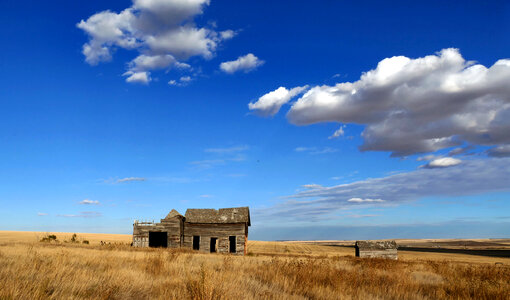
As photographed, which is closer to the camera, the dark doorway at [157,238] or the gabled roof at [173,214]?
the gabled roof at [173,214]

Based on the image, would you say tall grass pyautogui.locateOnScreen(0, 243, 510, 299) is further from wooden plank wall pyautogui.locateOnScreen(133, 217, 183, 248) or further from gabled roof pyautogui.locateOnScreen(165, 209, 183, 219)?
gabled roof pyautogui.locateOnScreen(165, 209, 183, 219)

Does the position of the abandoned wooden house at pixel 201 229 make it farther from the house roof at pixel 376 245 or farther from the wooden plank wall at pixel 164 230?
the house roof at pixel 376 245

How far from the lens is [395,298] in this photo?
7.52 m

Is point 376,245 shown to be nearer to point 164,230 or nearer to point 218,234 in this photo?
point 218,234

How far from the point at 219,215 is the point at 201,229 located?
236cm

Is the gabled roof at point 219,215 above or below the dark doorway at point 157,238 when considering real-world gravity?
above

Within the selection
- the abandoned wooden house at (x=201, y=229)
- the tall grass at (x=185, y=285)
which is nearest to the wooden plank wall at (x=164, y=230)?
the abandoned wooden house at (x=201, y=229)

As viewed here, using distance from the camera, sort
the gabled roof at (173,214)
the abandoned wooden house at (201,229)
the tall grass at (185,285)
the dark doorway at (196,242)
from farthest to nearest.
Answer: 1. the gabled roof at (173,214)
2. the dark doorway at (196,242)
3. the abandoned wooden house at (201,229)
4. the tall grass at (185,285)

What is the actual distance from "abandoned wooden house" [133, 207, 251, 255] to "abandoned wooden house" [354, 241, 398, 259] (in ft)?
36.8

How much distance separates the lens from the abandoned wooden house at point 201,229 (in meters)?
34.5

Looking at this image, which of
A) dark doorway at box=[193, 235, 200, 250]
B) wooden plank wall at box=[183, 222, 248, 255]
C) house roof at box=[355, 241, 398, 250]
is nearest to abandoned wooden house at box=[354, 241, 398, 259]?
house roof at box=[355, 241, 398, 250]

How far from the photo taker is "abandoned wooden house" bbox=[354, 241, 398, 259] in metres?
30.5

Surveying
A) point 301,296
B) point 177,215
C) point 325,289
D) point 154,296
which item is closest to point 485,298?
point 325,289

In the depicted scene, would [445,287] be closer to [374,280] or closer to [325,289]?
[374,280]
